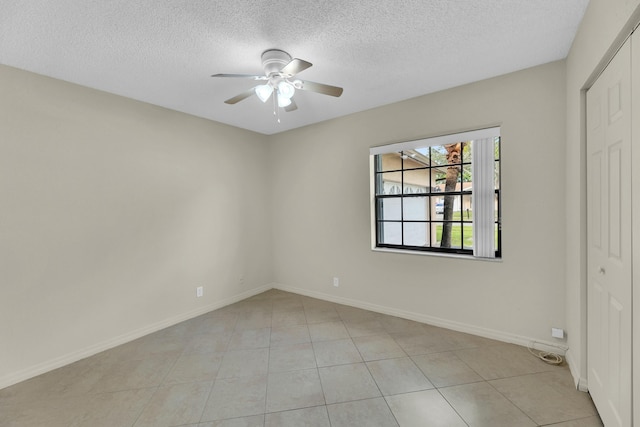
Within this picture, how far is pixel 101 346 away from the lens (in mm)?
2729

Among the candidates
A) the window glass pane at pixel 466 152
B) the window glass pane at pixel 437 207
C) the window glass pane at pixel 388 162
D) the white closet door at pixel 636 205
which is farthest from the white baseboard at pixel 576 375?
the window glass pane at pixel 388 162

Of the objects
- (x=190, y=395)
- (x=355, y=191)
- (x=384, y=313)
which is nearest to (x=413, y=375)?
(x=384, y=313)

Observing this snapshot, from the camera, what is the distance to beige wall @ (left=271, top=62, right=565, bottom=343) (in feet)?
8.11

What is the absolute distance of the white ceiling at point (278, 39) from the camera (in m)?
1.72

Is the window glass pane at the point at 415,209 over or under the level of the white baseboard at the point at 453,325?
over

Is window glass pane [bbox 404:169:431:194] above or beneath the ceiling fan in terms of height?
beneath

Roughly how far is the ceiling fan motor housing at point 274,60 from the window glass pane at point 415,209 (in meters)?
2.14

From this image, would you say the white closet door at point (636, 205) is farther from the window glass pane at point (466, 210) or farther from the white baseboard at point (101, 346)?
the white baseboard at point (101, 346)

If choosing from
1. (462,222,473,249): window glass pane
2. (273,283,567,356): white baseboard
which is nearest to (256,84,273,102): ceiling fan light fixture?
(462,222,473,249): window glass pane

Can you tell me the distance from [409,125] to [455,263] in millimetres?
1624

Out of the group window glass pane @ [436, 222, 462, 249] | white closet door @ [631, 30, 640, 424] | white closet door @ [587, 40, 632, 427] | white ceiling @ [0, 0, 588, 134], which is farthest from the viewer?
window glass pane @ [436, 222, 462, 249]

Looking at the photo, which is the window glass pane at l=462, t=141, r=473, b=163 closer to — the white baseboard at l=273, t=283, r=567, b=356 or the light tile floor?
the white baseboard at l=273, t=283, r=567, b=356

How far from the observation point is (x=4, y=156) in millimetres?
2242

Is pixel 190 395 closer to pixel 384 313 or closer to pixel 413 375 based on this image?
pixel 413 375
